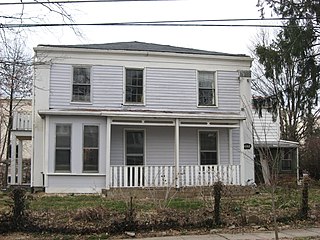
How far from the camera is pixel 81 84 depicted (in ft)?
61.7

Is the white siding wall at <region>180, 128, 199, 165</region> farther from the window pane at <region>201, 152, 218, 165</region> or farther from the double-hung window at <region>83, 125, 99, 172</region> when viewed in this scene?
the double-hung window at <region>83, 125, 99, 172</region>

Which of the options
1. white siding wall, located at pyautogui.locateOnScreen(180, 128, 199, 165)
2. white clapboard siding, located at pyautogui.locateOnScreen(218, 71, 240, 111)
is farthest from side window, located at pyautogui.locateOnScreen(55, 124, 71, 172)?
white clapboard siding, located at pyautogui.locateOnScreen(218, 71, 240, 111)

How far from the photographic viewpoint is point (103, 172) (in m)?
17.8

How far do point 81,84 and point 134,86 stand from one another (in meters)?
2.36

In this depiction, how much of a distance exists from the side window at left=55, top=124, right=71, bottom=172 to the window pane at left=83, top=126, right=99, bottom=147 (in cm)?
66

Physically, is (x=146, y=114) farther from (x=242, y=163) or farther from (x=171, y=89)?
(x=242, y=163)

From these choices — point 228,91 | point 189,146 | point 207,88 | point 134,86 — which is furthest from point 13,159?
point 228,91

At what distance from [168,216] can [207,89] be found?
995cm

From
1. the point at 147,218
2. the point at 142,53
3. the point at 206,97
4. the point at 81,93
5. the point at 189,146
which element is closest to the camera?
the point at 147,218

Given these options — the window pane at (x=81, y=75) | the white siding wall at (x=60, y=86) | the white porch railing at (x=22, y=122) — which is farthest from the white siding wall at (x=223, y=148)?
the white porch railing at (x=22, y=122)

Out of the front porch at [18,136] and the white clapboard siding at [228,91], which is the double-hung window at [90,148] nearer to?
the front porch at [18,136]

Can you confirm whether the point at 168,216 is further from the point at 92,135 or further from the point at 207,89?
the point at 207,89

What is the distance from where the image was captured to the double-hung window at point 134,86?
19266 mm

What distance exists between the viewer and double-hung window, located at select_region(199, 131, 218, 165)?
1975 cm
